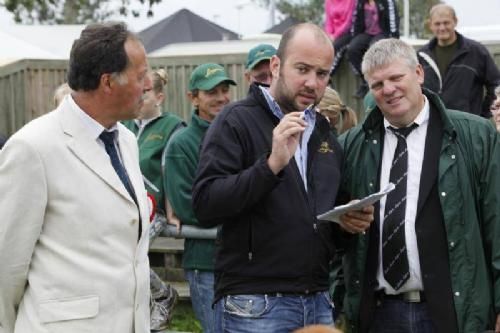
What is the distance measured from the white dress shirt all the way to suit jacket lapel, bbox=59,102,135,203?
145 centimetres

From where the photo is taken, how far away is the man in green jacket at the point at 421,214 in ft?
15.0

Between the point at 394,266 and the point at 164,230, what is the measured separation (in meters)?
2.27

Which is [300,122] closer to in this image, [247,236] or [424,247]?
[247,236]

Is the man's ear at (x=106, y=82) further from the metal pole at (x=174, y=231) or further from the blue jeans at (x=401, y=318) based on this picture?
the metal pole at (x=174, y=231)

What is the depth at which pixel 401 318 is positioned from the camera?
4.71 metres

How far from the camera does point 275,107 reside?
4523 millimetres

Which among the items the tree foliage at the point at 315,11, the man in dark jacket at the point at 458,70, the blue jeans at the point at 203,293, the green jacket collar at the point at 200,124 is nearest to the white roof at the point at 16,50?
the man in dark jacket at the point at 458,70

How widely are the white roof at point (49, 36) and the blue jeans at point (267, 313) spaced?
17.5 metres

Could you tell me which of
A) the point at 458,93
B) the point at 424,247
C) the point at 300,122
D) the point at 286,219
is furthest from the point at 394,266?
the point at 458,93

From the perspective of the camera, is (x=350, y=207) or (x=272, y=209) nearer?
(x=350, y=207)

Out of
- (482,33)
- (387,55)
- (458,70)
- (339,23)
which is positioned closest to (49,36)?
(482,33)

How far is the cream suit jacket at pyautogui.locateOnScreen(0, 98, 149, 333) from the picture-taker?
3.64 metres

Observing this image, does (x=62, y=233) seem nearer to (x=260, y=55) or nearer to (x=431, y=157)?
(x=431, y=157)

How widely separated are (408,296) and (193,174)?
6.87 feet
